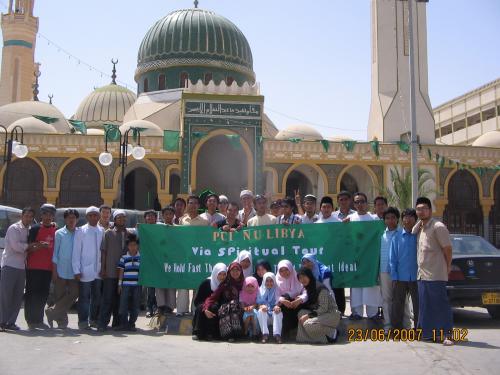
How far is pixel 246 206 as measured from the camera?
7.88 metres

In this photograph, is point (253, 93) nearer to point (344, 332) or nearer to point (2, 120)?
point (2, 120)

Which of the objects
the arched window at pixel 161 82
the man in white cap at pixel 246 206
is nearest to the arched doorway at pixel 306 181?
the arched window at pixel 161 82

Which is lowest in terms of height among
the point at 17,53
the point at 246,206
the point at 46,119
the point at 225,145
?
the point at 246,206

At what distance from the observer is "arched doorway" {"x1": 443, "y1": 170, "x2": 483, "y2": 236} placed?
25562 millimetres

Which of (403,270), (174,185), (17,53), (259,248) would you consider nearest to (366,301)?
(403,270)

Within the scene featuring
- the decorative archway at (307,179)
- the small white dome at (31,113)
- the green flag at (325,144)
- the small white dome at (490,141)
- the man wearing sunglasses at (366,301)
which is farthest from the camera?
the small white dome at (490,141)

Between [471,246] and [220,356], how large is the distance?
459cm

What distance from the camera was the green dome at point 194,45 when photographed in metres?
29.3

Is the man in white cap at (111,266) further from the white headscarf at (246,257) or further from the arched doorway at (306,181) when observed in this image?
the arched doorway at (306,181)

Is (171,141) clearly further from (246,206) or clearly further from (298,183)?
(246,206)

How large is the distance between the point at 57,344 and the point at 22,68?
33814mm

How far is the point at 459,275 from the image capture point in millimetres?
7117

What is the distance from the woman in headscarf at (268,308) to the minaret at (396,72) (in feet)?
69.4

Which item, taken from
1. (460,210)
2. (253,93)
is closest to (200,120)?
(253,93)
